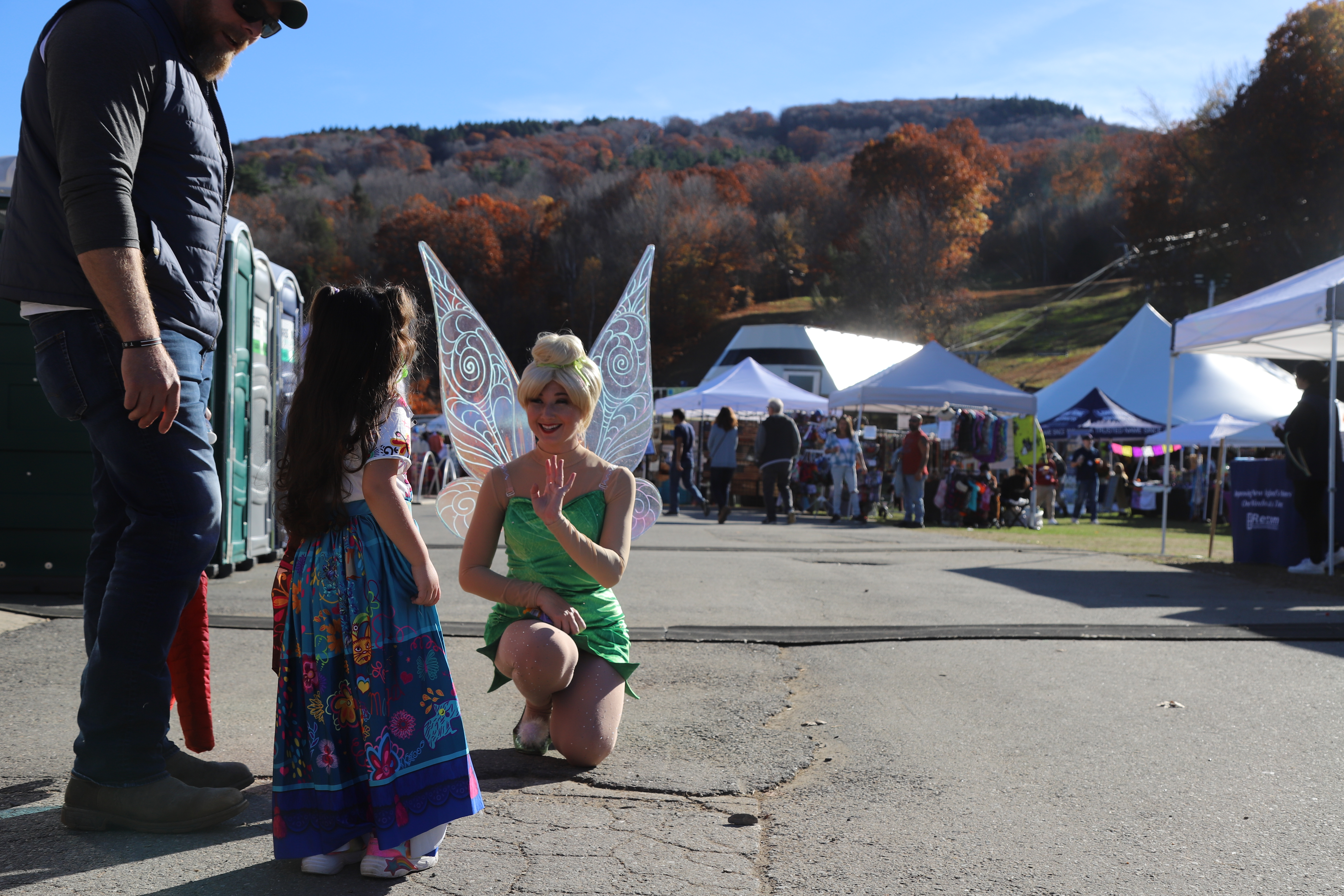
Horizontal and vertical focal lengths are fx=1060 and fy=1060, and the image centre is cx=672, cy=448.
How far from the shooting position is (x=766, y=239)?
7175cm

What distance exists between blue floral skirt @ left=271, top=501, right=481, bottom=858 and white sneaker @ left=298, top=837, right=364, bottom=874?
3 centimetres

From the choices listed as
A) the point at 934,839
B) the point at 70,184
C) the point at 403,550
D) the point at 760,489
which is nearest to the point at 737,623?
the point at 934,839

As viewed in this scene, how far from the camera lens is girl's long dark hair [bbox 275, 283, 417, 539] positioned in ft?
8.18

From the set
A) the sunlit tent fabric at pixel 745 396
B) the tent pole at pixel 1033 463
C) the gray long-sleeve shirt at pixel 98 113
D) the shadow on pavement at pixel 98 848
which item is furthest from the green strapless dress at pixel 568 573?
the sunlit tent fabric at pixel 745 396

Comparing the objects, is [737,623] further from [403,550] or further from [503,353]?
[403,550]

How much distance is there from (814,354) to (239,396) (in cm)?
3576

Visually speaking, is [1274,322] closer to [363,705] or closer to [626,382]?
[626,382]

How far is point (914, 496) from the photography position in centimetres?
1666

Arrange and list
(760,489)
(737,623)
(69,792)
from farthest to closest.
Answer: (760,489) < (737,623) < (69,792)

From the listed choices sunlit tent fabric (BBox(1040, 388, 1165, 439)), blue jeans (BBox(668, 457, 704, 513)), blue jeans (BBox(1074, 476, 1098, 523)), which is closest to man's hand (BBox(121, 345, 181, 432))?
blue jeans (BBox(668, 457, 704, 513))

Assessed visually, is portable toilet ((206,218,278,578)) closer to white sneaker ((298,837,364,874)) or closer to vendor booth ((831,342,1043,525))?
white sneaker ((298,837,364,874))

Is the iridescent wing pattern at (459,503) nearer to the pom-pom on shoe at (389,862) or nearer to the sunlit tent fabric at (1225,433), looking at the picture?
the pom-pom on shoe at (389,862)

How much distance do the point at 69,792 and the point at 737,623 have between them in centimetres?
404

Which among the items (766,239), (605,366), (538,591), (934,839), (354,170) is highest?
(354,170)
